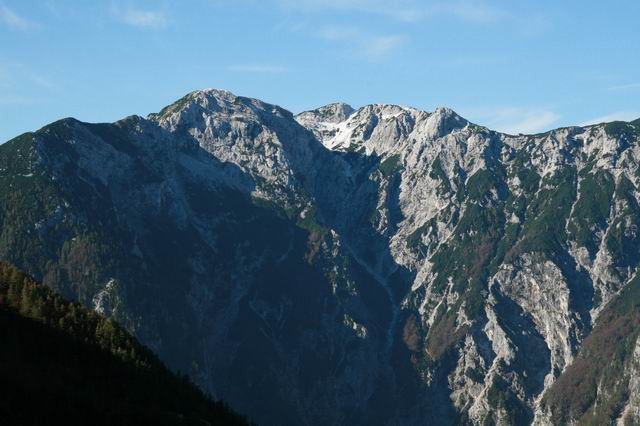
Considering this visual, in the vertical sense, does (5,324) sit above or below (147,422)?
above

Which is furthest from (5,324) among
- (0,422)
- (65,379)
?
(0,422)

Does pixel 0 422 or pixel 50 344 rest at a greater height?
pixel 50 344

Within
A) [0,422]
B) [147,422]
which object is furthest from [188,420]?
[0,422]

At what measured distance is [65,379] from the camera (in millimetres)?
178625

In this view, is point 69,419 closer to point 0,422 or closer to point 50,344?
point 0,422

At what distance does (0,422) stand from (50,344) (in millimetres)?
58203

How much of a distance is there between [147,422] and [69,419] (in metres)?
16.9

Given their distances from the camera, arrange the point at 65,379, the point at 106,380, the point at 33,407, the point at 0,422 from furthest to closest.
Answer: the point at 106,380 < the point at 65,379 < the point at 33,407 < the point at 0,422

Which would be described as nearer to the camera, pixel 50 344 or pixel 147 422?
pixel 147 422

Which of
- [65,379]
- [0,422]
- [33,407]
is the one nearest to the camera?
[0,422]

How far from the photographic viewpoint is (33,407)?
14962cm

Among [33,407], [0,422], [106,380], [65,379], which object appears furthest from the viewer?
[106,380]

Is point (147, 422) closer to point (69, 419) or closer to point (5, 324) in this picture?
point (69, 419)

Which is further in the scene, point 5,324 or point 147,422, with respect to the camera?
point 5,324
